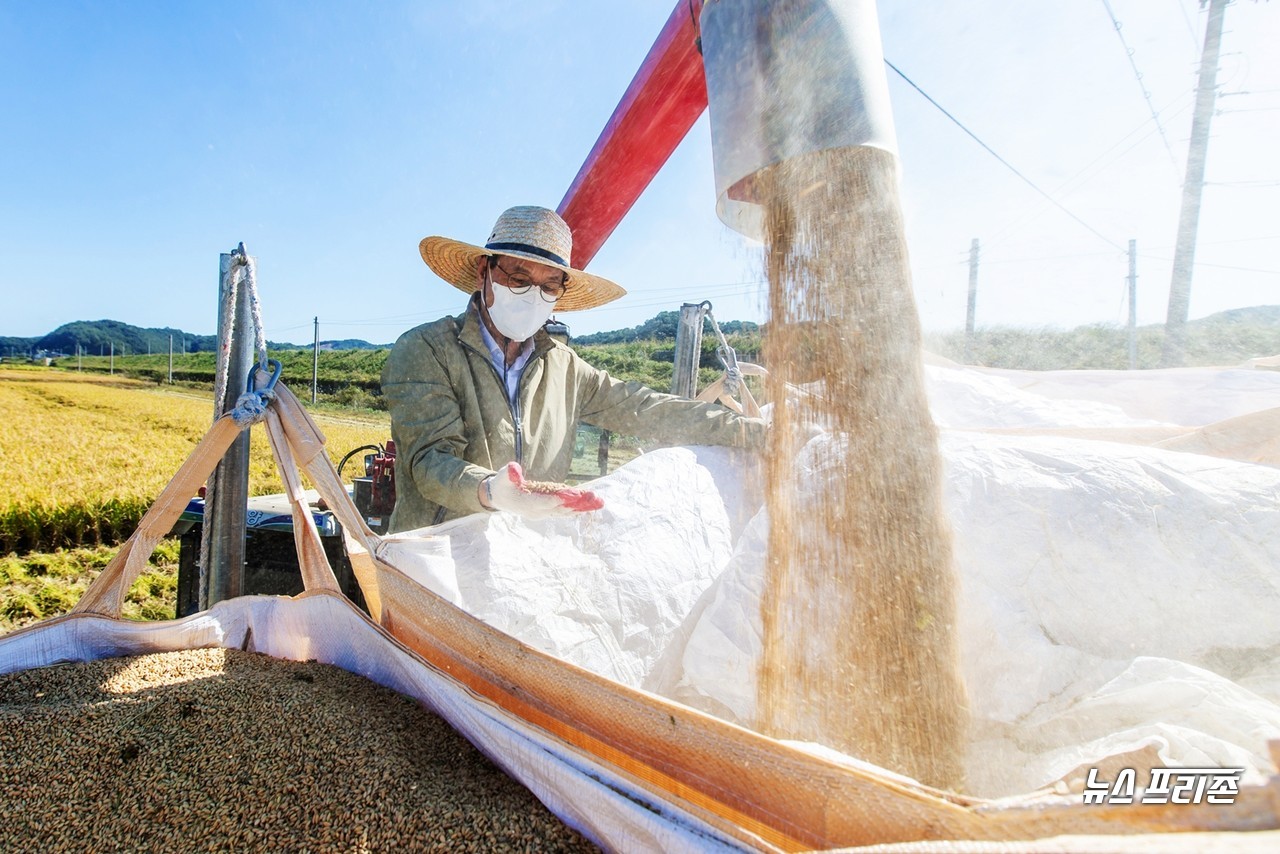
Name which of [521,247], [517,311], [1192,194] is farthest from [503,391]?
[1192,194]

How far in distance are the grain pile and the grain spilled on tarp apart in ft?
1.55

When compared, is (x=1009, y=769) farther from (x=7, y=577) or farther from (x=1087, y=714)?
(x=7, y=577)

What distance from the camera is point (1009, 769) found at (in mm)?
884

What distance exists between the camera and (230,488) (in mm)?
1778

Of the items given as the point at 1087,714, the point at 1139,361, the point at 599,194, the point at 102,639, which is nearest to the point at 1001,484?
the point at 1087,714

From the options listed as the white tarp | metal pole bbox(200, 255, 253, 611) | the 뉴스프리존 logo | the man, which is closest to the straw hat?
the man

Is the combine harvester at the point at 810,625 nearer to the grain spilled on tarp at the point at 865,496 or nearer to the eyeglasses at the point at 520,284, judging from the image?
the grain spilled on tarp at the point at 865,496

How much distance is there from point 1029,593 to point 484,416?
52.5 inches

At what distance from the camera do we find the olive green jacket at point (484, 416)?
1.43 metres

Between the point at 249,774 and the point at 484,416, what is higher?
the point at 484,416

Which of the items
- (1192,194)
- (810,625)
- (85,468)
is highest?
(1192,194)

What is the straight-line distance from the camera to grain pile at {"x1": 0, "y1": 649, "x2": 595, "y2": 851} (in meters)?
0.68

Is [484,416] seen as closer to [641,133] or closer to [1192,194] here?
[641,133]

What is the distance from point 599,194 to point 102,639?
1.62 metres
